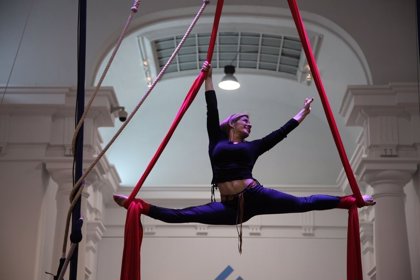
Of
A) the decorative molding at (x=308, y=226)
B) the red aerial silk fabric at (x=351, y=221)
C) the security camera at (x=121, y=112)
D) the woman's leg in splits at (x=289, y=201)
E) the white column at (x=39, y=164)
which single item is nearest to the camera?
the red aerial silk fabric at (x=351, y=221)

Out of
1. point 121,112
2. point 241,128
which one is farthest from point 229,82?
point 241,128

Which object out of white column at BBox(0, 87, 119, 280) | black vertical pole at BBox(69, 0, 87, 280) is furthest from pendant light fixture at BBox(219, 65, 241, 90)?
black vertical pole at BBox(69, 0, 87, 280)

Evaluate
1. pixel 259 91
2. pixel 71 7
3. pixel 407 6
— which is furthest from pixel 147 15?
pixel 259 91

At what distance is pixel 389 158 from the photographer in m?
7.75

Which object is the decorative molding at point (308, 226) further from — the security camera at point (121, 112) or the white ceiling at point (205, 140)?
the security camera at point (121, 112)

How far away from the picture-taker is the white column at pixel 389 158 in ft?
24.6

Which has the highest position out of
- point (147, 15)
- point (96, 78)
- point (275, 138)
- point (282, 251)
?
point (147, 15)

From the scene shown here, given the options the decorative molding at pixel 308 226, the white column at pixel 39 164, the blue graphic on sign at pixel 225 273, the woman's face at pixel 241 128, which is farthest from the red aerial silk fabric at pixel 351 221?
the decorative molding at pixel 308 226

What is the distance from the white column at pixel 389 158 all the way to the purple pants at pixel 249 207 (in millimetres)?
3017

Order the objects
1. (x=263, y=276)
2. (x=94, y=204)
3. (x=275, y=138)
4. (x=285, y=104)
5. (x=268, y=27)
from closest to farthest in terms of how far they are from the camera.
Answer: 1. (x=275, y=138)
2. (x=268, y=27)
3. (x=94, y=204)
4. (x=263, y=276)
5. (x=285, y=104)

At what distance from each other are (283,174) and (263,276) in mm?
1775

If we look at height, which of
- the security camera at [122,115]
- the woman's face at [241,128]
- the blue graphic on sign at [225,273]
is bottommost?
the woman's face at [241,128]

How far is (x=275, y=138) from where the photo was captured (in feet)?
16.2

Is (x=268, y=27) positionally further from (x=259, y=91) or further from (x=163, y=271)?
→ (x=163, y=271)
